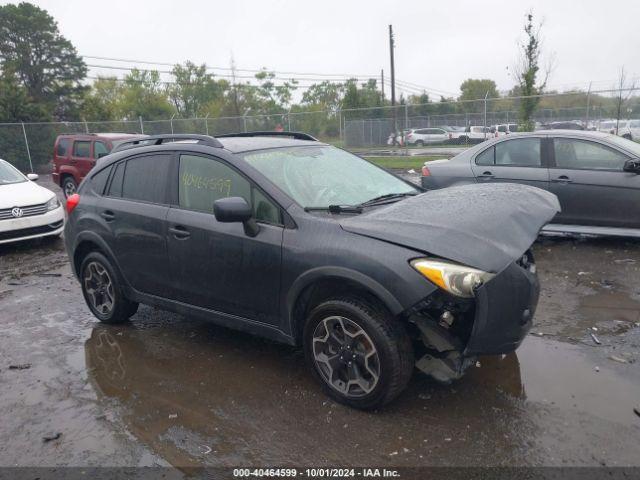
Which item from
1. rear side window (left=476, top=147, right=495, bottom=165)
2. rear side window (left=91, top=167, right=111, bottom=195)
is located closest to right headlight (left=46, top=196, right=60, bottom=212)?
rear side window (left=91, top=167, right=111, bottom=195)

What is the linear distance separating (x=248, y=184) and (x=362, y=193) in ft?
2.98

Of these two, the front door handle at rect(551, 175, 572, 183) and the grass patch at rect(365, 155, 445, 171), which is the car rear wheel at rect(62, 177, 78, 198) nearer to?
the grass patch at rect(365, 155, 445, 171)

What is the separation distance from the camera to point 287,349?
4422 millimetres

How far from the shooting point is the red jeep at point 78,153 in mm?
14016

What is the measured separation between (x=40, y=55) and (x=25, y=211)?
141ft

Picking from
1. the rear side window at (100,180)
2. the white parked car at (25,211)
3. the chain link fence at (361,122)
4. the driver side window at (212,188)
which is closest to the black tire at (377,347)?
the driver side window at (212,188)

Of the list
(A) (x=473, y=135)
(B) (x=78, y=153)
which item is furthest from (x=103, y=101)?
(B) (x=78, y=153)

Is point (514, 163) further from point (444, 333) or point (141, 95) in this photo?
point (141, 95)

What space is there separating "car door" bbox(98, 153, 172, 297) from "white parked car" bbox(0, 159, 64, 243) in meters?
4.37

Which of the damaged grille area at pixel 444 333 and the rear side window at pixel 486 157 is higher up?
the rear side window at pixel 486 157

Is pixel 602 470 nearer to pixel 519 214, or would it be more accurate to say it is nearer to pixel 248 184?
pixel 519 214

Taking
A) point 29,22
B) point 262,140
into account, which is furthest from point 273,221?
point 29,22

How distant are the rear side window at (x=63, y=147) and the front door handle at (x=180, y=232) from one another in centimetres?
1230

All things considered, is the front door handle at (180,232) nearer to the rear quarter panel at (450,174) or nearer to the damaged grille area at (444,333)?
the damaged grille area at (444,333)
